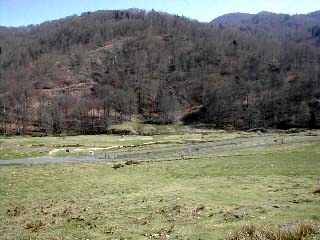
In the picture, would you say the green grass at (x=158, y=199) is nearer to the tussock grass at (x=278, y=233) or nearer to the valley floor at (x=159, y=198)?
the valley floor at (x=159, y=198)

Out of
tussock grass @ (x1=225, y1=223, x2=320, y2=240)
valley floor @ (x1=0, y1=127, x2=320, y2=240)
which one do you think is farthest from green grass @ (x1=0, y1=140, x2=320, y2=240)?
tussock grass @ (x1=225, y1=223, x2=320, y2=240)

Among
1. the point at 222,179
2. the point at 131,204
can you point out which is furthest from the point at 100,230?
the point at 222,179

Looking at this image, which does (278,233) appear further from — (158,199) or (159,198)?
(159,198)

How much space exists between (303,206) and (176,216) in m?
8.04

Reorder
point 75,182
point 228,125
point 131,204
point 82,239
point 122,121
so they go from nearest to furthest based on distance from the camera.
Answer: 1. point 82,239
2. point 131,204
3. point 75,182
4. point 228,125
5. point 122,121

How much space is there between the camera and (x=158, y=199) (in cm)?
3359

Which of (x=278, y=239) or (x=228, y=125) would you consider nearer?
(x=278, y=239)

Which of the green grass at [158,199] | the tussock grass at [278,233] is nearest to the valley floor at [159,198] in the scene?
the green grass at [158,199]

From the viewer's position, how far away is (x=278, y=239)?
17359 millimetres

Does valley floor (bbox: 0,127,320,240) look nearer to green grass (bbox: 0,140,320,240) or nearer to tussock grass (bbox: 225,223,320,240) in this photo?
green grass (bbox: 0,140,320,240)

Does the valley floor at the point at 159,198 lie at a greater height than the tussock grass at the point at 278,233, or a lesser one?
lesser

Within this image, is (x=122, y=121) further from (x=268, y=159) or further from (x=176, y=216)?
(x=176, y=216)

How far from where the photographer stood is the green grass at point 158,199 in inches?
945

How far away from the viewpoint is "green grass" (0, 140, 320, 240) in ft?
78.7
